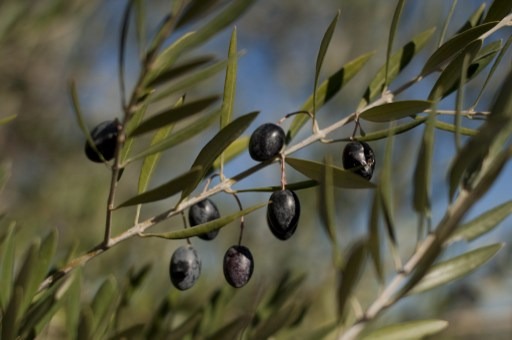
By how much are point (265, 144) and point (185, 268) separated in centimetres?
14

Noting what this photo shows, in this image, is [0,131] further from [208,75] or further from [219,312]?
[208,75]

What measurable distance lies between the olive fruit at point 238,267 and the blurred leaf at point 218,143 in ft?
0.32

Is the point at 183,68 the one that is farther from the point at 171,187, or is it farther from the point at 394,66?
the point at 394,66

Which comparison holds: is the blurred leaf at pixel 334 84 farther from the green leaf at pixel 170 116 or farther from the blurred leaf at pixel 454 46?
the green leaf at pixel 170 116

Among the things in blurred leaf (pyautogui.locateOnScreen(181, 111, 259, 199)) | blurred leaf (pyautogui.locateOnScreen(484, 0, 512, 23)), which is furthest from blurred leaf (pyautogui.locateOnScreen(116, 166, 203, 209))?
blurred leaf (pyautogui.locateOnScreen(484, 0, 512, 23))

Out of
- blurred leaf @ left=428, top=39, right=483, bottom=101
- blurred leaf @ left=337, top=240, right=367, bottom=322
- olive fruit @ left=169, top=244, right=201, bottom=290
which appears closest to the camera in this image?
blurred leaf @ left=337, top=240, right=367, bottom=322

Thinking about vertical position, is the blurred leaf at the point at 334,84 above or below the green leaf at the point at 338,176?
above

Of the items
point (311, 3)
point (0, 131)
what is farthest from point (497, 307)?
point (311, 3)

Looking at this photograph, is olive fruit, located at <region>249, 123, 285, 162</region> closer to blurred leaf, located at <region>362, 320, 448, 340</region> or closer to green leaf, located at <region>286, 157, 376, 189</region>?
green leaf, located at <region>286, 157, 376, 189</region>

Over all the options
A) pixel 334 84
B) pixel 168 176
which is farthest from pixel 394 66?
pixel 168 176

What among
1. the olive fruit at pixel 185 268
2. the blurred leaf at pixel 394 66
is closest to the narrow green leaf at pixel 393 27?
the blurred leaf at pixel 394 66

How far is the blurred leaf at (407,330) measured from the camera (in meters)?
0.51

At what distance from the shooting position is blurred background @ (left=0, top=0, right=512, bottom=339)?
1.05 metres

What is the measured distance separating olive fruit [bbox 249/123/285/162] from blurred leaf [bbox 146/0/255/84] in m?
0.12
